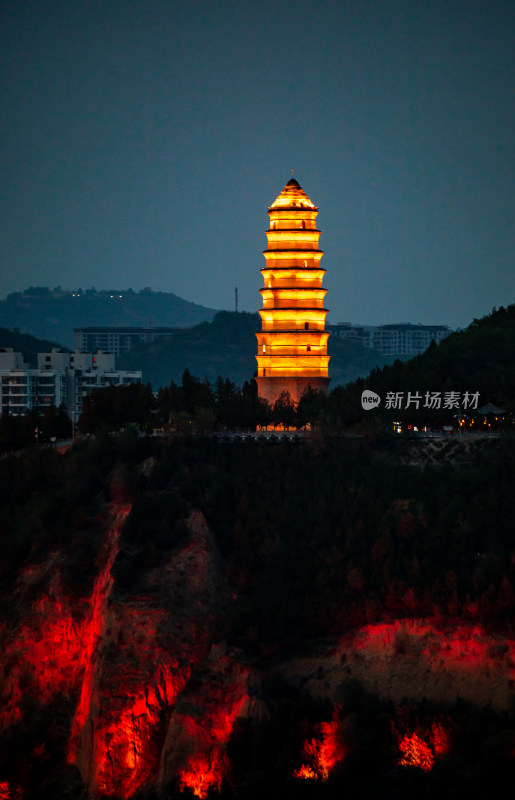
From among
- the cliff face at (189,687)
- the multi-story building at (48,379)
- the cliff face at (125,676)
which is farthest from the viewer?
the multi-story building at (48,379)

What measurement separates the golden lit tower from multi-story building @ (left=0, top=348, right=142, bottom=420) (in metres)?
52.1

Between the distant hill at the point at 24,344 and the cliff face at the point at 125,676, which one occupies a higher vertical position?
the distant hill at the point at 24,344

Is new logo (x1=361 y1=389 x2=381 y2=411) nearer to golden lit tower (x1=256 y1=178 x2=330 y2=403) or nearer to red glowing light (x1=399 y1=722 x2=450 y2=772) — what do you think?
golden lit tower (x1=256 y1=178 x2=330 y2=403)

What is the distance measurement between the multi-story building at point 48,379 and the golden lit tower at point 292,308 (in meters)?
52.1

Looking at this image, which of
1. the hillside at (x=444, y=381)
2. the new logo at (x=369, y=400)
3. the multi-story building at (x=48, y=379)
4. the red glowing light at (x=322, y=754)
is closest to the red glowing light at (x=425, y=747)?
the red glowing light at (x=322, y=754)

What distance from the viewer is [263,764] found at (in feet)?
170

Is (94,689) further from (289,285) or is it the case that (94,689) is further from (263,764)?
(289,285)

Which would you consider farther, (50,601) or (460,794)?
(50,601)

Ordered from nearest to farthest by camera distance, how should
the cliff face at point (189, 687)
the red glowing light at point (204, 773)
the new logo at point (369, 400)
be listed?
the cliff face at point (189, 687)
the red glowing light at point (204, 773)
the new logo at point (369, 400)

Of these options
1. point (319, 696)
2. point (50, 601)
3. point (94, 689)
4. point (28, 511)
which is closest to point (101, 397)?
point (28, 511)

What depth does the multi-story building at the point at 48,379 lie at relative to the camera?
431 ft

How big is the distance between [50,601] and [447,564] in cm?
1676

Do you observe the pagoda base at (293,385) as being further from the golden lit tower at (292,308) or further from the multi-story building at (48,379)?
the multi-story building at (48,379)

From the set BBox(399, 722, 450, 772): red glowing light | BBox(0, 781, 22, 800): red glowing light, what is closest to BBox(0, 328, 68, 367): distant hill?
BBox(0, 781, 22, 800): red glowing light
